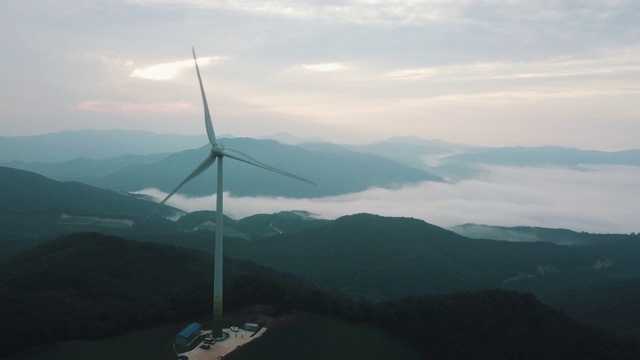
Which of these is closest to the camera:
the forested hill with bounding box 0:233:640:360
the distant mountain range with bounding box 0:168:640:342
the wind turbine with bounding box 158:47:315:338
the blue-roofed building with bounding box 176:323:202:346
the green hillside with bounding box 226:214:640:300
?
the wind turbine with bounding box 158:47:315:338

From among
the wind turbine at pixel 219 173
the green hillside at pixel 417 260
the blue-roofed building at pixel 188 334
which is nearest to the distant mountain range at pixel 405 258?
the green hillside at pixel 417 260

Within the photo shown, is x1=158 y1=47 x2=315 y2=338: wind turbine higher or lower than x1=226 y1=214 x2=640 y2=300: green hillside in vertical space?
higher

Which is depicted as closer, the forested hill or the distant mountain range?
the forested hill

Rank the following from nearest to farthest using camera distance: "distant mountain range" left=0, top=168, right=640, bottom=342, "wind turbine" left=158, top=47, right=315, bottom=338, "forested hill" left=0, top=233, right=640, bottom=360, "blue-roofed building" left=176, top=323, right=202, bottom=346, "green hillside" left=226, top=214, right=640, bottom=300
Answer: "wind turbine" left=158, top=47, right=315, bottom=338, "blue-roofed building" left=176, top=323, right=202, bottom=346, "forested hill" left=0, top=233, right=640, bottom=360, "distant mountain range" left=0, top=168, right=640, bottom=342, "green hillside" left=226, top=214, right=640, bottom=300

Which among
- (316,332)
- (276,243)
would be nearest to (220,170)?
(316,332)

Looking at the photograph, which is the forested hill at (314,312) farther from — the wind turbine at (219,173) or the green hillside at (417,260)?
the green hillside at (417,260)

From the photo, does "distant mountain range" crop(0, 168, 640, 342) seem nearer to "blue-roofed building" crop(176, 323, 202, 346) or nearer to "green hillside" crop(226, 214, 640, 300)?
"green hillside" crop(226, 214, 640, 300)

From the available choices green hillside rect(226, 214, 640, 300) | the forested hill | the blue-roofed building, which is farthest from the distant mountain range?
the blue-roofed building
